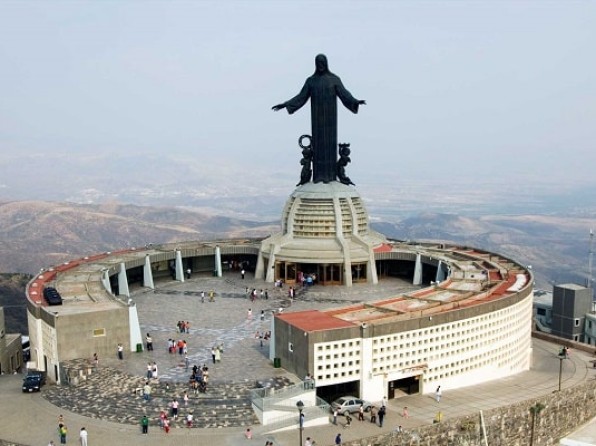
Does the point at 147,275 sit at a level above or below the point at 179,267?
below

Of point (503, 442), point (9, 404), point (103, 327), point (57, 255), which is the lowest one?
point (57, 255)

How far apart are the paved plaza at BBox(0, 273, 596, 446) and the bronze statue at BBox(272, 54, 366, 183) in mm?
18666

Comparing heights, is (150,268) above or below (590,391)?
above

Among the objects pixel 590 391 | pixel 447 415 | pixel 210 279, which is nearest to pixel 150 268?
pixel 210 279

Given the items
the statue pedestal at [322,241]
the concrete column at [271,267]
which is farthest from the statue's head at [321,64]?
the concrete column at [271,267]

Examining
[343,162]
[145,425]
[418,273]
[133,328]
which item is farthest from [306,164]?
[145,425]

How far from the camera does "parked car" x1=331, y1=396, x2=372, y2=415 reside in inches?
1314

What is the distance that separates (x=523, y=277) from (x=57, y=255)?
140055mm

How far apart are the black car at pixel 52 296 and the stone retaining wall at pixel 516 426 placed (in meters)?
22.6

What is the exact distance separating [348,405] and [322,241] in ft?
94.0

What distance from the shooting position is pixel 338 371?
3531 centimetres

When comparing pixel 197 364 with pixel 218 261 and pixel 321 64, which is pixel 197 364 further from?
pixel 321 64

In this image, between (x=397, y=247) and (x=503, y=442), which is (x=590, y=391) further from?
(x=397, y=247)

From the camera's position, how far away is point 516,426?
→ 117ft
